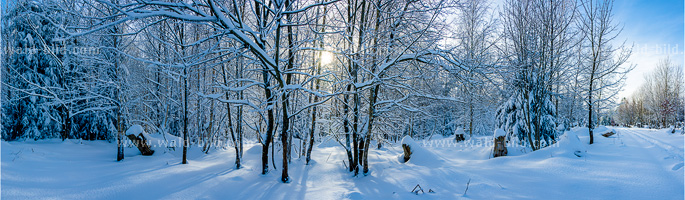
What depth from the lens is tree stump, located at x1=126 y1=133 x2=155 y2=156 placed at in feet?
29.8

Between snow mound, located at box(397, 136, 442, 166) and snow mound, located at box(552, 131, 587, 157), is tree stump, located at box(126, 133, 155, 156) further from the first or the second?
snow mound, located at box(552, 131, 587, 157)

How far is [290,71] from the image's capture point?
462 cm

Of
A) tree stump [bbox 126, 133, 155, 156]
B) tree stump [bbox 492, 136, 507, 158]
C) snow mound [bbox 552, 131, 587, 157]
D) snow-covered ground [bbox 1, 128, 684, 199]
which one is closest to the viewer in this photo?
snow-covered ground [bbox 1, 128, 684, 199]

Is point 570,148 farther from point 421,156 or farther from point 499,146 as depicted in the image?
point 421,156

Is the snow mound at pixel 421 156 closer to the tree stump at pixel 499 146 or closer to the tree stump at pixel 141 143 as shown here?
the tree stump at pixel 499 146

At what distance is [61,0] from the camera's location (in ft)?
27.3

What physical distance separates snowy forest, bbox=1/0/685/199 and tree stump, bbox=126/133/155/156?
45 millimetres

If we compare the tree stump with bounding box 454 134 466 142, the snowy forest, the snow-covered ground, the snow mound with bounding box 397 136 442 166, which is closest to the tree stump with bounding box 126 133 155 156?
the snowy forest

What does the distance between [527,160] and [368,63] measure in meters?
4.47

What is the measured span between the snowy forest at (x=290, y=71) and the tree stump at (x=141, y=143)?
0.05 meters

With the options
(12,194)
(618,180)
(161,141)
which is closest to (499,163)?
(618,180)

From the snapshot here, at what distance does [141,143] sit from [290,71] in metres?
7.95

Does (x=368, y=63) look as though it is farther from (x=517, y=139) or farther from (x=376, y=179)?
(x=517, y=139)

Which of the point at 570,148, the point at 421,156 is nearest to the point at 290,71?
the point at 421,156
